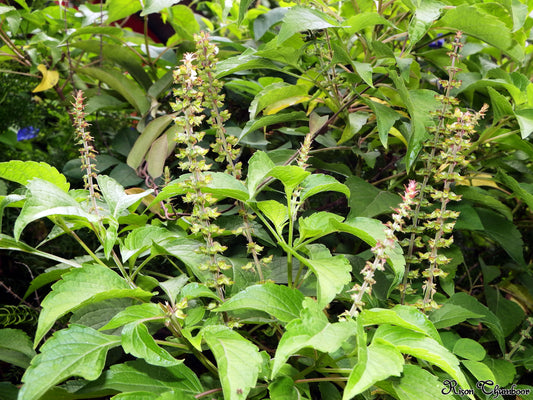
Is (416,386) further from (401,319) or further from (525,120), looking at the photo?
(525,120)

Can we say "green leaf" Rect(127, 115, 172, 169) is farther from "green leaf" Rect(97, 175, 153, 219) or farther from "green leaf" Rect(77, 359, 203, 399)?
"green leaf" Rect(77, 359, 203, 399)

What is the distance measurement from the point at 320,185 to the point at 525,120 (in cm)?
41

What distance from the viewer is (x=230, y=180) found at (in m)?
0.65

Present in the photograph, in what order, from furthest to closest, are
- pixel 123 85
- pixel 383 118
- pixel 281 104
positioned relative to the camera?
pixel 123 85 → pixel 281 104 → pixel 383 118

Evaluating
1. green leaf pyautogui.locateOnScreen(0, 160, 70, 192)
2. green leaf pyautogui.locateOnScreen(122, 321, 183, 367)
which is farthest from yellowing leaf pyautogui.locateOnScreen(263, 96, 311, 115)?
green leaf pyautogui.locateOnScreen(122, 321, 183, 367)

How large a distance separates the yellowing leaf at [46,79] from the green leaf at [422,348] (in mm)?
853

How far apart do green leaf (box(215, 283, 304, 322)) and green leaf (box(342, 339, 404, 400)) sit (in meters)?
0.10

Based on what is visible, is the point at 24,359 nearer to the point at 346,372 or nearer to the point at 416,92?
the point at 346,372

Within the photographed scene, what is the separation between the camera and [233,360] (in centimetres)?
50

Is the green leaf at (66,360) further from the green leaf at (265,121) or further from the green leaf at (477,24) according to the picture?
the green leaf at (477,24)

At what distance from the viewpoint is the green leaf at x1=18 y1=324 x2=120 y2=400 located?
0.48m

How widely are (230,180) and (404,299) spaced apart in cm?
35

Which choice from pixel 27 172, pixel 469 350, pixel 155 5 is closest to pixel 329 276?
pixel 469 350

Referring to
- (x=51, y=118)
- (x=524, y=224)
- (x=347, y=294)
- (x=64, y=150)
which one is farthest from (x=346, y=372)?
(x=51, y=118)
